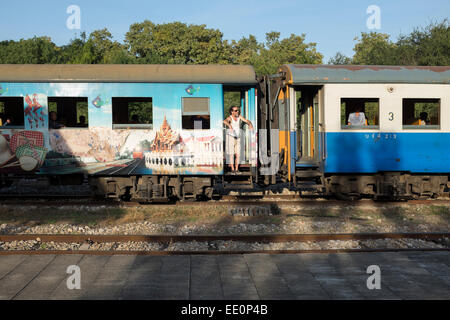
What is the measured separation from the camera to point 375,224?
9.62 m

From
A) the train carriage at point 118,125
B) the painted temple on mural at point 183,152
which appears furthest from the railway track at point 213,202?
the painted temple on mural at point 183,152

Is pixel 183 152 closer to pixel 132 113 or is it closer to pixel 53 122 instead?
pixel 132 113

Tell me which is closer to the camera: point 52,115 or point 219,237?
point 219,237

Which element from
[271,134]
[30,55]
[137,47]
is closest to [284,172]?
[271,134]

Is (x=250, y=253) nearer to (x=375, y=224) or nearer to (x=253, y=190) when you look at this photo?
(x=375, y=224)

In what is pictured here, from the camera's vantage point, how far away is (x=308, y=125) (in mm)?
12492

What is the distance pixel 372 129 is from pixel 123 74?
6777mm

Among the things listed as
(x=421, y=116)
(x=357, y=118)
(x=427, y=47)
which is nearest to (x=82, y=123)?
(x=357, y=118)

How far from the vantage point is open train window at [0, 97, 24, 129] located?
441 inches

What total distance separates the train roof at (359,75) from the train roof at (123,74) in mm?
1218
